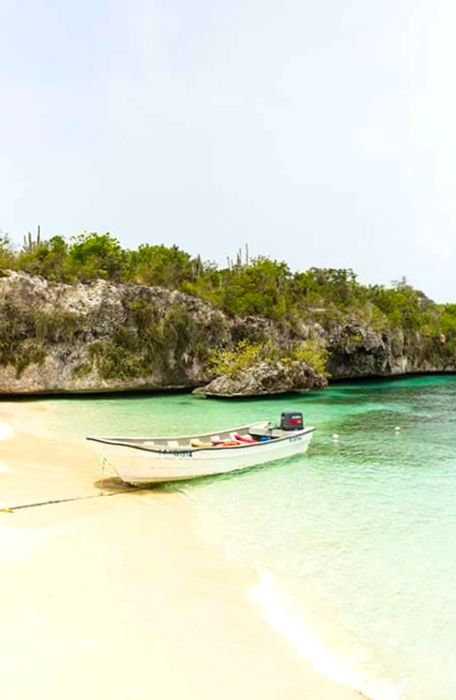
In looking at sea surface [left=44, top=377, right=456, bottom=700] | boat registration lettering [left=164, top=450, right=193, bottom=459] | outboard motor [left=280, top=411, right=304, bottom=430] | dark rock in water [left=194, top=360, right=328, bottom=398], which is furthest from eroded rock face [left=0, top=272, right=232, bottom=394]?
boat registration lettering [left=164, top=450, right=193, bottom=459]

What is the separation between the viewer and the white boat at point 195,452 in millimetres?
12719

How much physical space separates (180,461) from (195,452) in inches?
19.7

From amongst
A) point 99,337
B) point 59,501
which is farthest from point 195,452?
point 99,337

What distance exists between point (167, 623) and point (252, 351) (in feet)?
Result: 108

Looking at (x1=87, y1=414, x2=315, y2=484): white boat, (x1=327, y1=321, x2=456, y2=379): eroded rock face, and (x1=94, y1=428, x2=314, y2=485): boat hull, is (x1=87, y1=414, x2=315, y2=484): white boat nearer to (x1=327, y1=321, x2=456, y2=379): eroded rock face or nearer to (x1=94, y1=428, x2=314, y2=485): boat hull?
(x1=94, y1=428, x2=314, y2=485): boat hull

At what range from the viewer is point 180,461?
13648mm

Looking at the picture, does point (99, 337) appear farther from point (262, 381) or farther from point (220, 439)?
point (220, 439)

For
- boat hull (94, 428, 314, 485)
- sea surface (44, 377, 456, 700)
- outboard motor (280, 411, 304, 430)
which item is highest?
outboard motor (280, 411, 304, 430)

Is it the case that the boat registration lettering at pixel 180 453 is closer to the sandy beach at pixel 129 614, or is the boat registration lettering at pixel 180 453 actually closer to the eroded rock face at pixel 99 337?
the sandy beach at pixel 129 614

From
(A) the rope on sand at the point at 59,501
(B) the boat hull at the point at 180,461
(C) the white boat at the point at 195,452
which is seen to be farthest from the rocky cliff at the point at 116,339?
(A) the rope on sand at the point at 59,501

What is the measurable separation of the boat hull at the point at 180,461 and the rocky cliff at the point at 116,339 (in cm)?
2077

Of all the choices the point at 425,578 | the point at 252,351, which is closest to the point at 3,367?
the point at 252,351

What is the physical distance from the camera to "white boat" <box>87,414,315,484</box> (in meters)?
12.7

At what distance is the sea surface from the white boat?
15.4 inches
